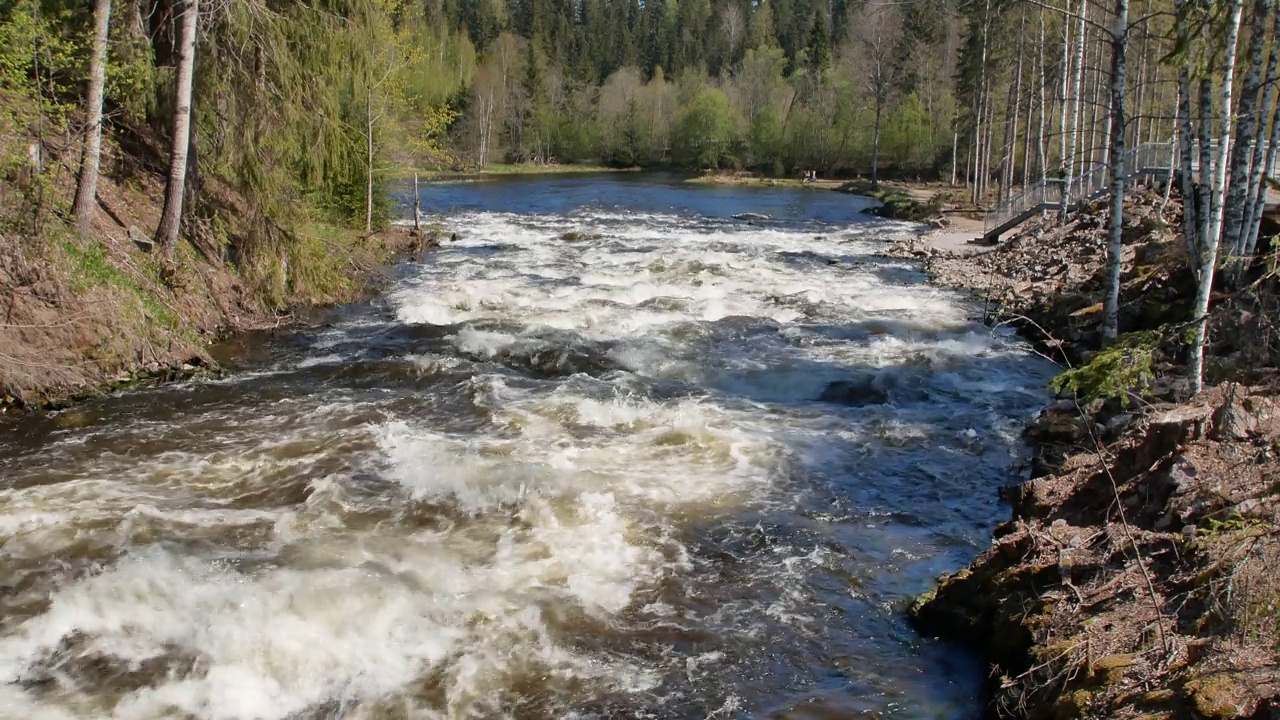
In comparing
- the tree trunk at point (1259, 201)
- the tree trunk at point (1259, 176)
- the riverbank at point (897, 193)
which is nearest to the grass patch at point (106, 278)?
the tree trunk at point (1259, 176)

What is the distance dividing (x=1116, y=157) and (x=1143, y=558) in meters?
8.44

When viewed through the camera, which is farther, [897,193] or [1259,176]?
[897,193]

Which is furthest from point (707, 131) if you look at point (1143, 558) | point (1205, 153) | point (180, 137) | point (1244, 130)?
point (1143, 558)

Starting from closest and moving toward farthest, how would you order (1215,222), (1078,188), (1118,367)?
(1118,367) → (1215,222) → (1078,188)

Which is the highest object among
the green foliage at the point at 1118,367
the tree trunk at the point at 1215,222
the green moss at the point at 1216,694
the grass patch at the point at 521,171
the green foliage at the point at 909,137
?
the green foliage at the point at 909,137

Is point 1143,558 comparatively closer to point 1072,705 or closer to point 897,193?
point 1072,705

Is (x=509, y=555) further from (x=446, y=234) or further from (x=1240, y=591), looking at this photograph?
(x=446, y=234)

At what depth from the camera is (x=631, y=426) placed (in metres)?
12.0

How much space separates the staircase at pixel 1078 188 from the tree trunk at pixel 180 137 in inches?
903

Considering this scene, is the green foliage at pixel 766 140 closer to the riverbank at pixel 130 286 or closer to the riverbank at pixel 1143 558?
the riverbank at pixel 130 286

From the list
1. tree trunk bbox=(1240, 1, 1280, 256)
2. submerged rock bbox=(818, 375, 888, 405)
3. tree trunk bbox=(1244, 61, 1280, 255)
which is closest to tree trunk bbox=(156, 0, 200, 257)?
submerged rock bbox=(818, 375, 888, 405)

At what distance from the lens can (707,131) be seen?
87.2m

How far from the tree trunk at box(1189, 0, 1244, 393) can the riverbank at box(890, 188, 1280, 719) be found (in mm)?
372

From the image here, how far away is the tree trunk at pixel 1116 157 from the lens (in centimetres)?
1180
